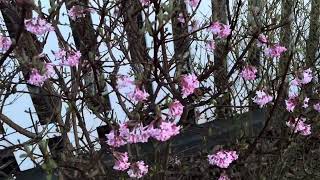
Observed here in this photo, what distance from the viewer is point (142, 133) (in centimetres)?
168

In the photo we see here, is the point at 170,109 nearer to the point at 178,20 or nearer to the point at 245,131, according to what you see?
the point at 178,20

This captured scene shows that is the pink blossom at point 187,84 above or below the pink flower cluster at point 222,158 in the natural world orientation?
above

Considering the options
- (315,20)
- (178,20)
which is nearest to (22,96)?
(178,20)

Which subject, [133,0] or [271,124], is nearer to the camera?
[133,0]

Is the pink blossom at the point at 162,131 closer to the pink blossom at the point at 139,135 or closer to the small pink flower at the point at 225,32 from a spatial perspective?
the pink blossom at the point at 139,135

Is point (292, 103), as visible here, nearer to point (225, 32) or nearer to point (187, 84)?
point (225, 32)

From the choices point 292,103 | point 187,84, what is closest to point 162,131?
point 187,84

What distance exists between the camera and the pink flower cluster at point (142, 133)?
163 cm

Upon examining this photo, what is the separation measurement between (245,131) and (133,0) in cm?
118

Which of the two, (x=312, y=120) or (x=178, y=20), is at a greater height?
(x=178, y=20)

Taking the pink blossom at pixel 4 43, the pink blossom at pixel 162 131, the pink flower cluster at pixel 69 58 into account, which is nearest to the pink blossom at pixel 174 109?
the pink blossom at pixel 162 131

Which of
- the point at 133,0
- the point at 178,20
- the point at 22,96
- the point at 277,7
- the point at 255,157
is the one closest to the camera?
the point at 133,0

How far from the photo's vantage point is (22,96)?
2.93 metres

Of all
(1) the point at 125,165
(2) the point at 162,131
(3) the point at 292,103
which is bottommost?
(1) the point at 125,165
